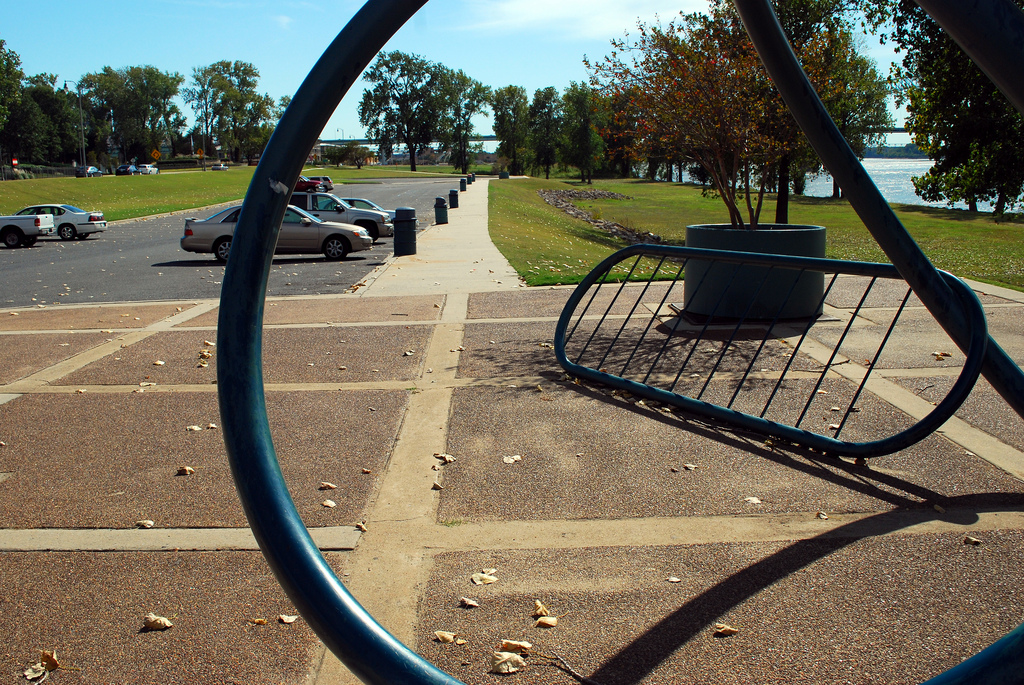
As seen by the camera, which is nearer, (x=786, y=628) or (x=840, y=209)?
(x=786, y=628)

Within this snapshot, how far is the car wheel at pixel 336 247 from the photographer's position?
19688 millimetres

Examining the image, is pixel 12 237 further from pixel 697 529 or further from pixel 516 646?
pixel 516 646

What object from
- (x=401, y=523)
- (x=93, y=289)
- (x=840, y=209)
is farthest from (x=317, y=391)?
(x=840, y=209)

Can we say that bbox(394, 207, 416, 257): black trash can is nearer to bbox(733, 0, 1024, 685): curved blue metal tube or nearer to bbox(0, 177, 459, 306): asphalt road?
bbox(0, 177, 459, 306): asphalt road

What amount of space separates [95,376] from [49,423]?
61.6 inches

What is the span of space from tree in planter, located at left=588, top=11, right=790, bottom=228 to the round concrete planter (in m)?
1.88

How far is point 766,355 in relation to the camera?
798 cm

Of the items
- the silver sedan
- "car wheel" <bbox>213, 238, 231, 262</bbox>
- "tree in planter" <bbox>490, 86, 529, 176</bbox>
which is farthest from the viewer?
"tree in planter" <bbox>490, 86, 529, 176</bbox>

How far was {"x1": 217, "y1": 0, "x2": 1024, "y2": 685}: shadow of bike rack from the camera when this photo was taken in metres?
1.93

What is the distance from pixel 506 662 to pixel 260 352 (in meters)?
1.53

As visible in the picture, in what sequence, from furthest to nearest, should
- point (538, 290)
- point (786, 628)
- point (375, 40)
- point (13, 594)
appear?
point (538, 290) → point (13, 594) → point (786, 628) → point (375, 40)

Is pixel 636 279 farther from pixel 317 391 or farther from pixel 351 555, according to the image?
pixel 351 555

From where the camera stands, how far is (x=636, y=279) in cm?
1373

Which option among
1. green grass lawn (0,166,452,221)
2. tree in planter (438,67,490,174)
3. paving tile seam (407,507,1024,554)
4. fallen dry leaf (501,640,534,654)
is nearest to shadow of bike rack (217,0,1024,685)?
fallen dry leaf (501,640,534,654)
